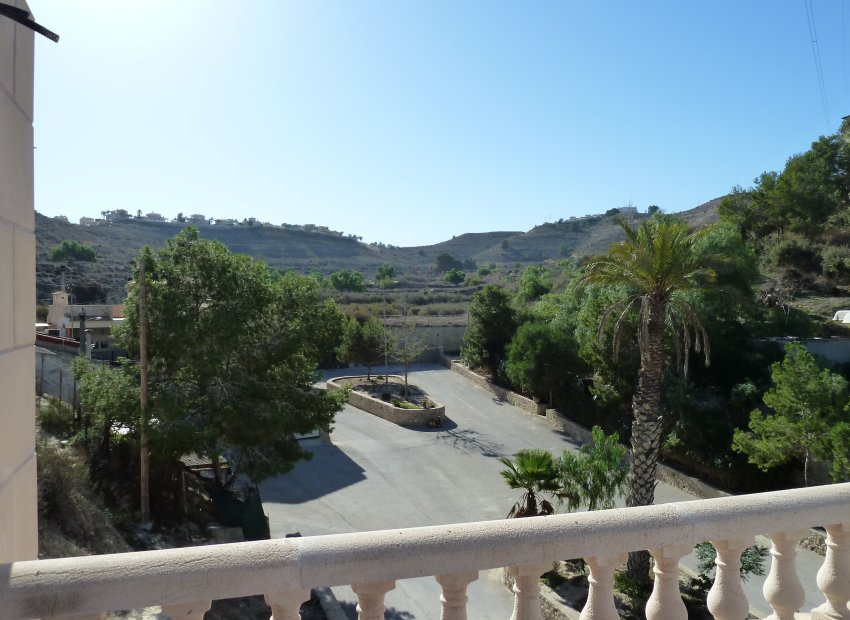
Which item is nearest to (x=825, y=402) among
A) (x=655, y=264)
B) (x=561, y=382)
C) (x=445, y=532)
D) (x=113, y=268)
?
(x=655, y=264)

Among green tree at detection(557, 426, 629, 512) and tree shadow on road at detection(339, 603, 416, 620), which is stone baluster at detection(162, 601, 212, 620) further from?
green tree at detection(557, 426, 629, 512)

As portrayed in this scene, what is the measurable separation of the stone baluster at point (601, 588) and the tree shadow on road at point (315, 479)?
14944mm

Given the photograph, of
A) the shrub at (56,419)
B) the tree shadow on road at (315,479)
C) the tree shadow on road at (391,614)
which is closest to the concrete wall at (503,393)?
the tree shadow on road at (315,479)

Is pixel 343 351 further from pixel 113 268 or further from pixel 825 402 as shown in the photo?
pixel 113 268

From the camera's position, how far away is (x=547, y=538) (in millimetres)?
2203

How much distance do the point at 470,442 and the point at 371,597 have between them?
873 inches

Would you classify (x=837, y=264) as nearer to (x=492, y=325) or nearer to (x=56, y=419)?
(x=492, y=325)

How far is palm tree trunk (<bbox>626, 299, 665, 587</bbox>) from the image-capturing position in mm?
12367

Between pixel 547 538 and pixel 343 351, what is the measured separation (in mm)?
34966

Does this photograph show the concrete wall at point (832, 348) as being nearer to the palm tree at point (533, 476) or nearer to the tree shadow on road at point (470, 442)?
the tree shadow on road at point (470, 442)

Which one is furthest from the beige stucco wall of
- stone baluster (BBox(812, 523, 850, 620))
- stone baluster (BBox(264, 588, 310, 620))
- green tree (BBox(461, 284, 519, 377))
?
green tree (BBox(461, 284, 519, 377))

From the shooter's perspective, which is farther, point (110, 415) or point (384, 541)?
point (110, 415)

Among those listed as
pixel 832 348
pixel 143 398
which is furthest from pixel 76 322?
pixel 832 348

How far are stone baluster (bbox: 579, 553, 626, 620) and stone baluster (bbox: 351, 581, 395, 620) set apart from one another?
784 millimetres
